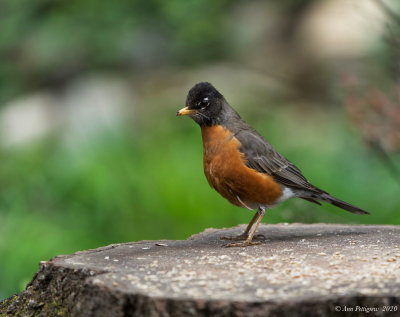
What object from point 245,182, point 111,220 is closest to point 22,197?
point 111,220

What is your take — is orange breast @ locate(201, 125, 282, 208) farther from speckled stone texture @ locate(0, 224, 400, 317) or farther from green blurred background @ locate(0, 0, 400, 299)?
green blurred background @ locate(0, 0, 400, 299)

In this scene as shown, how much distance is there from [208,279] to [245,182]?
169 centimetres

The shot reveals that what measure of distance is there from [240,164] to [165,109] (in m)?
5.62

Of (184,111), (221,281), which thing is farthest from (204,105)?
(221,281)

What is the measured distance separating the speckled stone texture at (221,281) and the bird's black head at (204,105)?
1126 mm

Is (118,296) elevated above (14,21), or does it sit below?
below

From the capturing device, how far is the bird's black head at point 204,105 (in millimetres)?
5207

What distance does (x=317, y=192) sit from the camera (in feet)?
17.7

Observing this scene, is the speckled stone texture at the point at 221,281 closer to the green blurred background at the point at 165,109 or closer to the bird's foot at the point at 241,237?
the bird's foot at the point at 241,237

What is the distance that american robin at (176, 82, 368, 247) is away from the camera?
4.94 meters

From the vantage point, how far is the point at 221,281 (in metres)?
3.27

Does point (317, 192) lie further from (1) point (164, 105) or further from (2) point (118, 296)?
(1) point (164, 105)

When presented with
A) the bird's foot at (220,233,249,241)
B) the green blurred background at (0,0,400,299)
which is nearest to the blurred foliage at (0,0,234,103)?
the green blurred background at (0,0,400,299)

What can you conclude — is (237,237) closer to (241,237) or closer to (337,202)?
(241,237)
